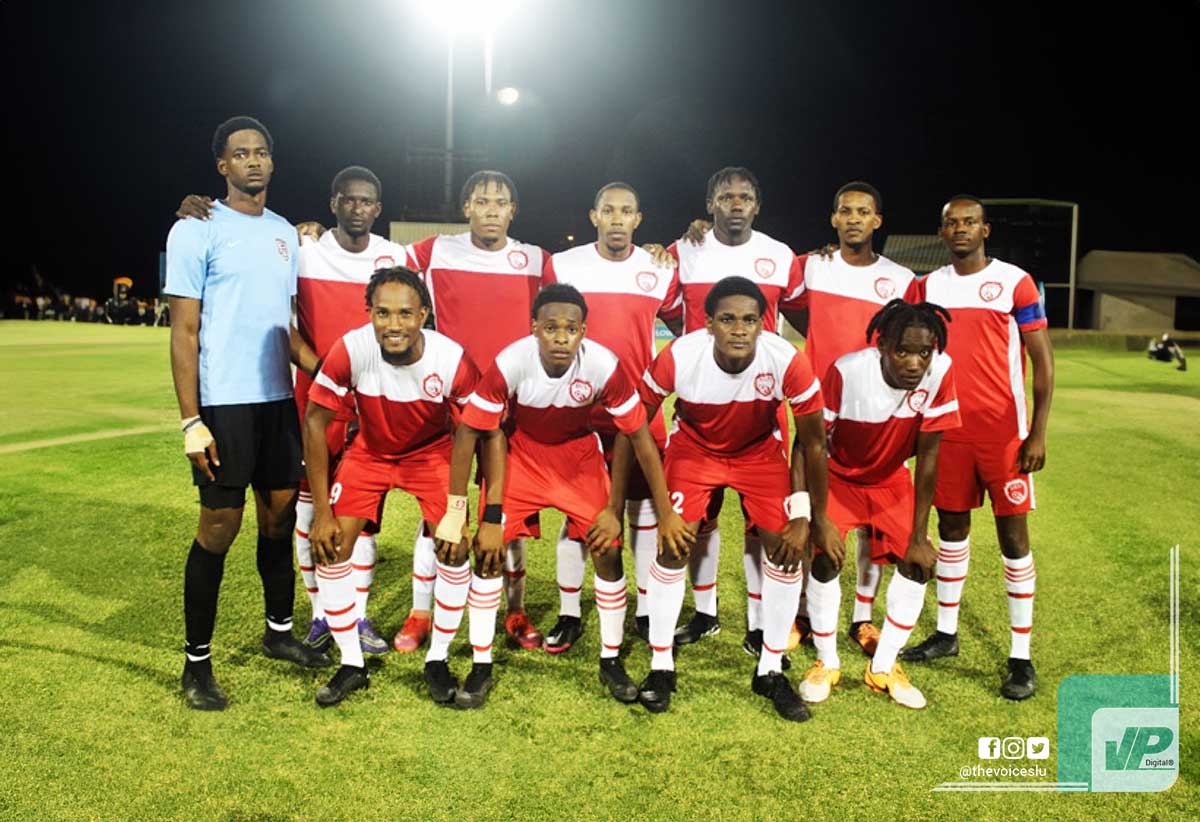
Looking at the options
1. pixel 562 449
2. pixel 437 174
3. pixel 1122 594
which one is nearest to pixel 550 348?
pixel 562 449

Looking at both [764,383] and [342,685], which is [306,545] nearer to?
[342,685]

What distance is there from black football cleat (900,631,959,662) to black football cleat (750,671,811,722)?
2.75ft

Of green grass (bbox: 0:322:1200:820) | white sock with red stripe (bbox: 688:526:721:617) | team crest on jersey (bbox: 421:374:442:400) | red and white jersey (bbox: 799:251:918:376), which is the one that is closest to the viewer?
green grass (bbox: 0:322:1200:820)

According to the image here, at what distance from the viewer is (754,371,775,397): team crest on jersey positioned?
12.4 feet

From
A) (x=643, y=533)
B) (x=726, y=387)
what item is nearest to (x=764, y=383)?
(x=726, y=387)

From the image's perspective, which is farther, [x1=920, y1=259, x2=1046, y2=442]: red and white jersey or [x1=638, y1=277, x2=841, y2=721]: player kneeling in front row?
[x1=920, y1=259, x2=1046, y2=442]: red and white jersey

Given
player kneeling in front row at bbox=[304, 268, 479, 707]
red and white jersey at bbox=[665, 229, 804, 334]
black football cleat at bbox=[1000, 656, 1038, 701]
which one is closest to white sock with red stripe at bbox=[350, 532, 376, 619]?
player kneeling in front row at bbox=[304, 268, 479, 707]

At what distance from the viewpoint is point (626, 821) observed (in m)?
2.84

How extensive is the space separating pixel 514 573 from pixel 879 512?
184 centimetres

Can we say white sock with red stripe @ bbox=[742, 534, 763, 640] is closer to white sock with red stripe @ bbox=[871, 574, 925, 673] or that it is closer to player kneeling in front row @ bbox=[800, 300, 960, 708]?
player kneeling in front row @ bbox=[800, 300, 960, 708]

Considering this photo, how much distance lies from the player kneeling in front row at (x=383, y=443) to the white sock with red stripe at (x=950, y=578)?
7.49 feet

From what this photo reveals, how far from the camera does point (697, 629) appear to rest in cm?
448

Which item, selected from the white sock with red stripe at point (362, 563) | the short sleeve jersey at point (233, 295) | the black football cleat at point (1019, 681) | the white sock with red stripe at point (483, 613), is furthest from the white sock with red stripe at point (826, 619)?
the short sleeve jersey at point (233, 295)

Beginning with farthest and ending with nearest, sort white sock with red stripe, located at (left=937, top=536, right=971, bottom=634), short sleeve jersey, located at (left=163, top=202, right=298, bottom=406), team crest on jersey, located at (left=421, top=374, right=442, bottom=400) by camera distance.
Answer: white sock with red stripe, located at (left=937, top=536, right=971, bottom=634)
team crest on jersey, located at (left=421, top=374, right=442, bottom=400)
short sleeve jersey, located at (left=163, top=202, right=298, bottom=406)
